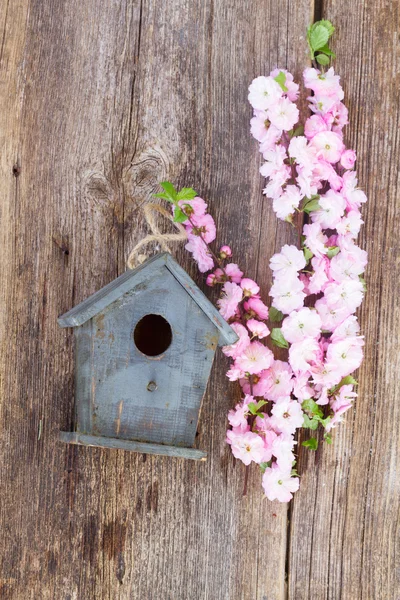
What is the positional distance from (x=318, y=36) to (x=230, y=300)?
889mm

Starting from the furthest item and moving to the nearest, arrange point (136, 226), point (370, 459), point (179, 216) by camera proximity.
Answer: point (370, 459) < point (136, 226) < point (179, 216)

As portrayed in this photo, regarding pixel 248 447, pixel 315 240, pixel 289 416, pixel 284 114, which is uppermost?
pixel 284 114

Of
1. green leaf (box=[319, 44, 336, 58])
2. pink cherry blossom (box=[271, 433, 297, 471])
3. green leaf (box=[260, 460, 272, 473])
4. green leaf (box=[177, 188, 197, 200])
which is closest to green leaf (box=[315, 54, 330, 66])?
green leaf (box=[319, 44, 336, 58])

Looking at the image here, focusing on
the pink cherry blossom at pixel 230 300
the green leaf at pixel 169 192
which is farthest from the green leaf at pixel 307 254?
the green leaf at pixel 169 192

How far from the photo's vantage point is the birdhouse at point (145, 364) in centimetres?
162

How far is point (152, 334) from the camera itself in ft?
6.02

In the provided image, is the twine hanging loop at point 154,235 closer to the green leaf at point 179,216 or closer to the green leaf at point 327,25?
the green leaf at point 179,216

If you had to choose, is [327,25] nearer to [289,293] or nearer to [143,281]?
[289,293]

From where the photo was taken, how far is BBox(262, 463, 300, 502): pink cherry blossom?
1.93 m

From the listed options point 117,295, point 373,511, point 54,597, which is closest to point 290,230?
point 117,295

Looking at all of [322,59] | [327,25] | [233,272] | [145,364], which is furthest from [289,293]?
[327,25]

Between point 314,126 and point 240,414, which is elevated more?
point 314,126

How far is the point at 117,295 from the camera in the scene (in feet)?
5.23

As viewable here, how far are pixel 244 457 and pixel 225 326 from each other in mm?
510
